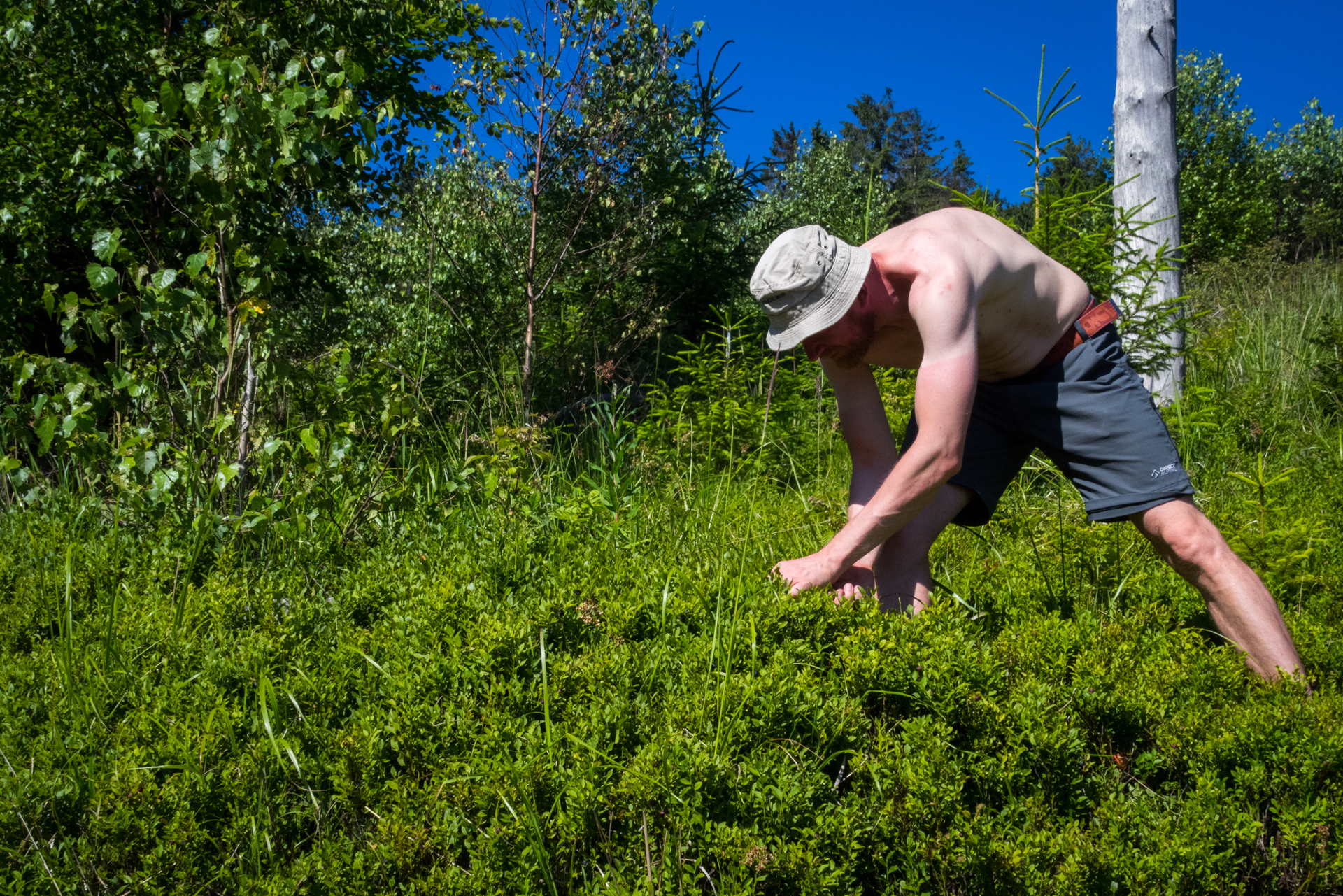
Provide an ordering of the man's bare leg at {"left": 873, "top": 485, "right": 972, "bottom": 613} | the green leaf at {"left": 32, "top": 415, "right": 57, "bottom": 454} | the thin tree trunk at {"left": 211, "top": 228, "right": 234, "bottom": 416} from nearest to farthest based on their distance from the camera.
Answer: the man's bare leg at {"left": 873, "top": 485, "right": 972, "bottom": 613} → the green leaf at {"left": 32, "top": 415, "right": 57, "bottom": 454} → the thin tree trunk at {"left": 211, "top": 228, "right": 234, "bottom": 416}

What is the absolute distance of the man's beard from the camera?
8.76ft

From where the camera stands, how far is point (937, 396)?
89.9 inches

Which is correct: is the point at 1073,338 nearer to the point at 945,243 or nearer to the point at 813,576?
the point at 945,243

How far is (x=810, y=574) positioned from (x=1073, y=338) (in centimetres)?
126

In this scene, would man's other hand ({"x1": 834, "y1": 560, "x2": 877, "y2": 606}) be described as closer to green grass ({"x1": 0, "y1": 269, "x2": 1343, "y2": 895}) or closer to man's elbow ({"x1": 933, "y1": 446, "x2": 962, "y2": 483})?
green grass ({"x1": 0, "y1": 269, "x2": 1343, "y2": 895})

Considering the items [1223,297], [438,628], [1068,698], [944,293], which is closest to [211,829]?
[438,628]

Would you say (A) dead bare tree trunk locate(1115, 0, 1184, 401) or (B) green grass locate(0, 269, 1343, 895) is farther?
(A) dead bare tree trunk locate(1115, 0, 1184, 401)

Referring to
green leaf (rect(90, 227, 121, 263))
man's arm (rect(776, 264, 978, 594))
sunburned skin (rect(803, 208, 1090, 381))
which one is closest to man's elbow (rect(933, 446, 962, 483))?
man's arm (rect(776, 264, 978, 594))

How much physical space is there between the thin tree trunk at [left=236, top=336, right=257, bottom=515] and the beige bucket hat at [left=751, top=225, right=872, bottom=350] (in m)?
2.19

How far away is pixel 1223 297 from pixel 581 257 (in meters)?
7.12

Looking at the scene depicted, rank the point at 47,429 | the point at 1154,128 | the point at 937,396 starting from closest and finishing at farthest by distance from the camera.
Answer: the point at 937,396 → the point at 47,429 → the point at 1154,128

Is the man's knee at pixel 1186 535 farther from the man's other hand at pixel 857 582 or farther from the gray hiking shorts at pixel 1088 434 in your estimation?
the man's other hand at pixel 857 582

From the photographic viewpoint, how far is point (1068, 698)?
7.13ft

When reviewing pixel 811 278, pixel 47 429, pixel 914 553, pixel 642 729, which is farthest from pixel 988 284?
pixel 47 429
